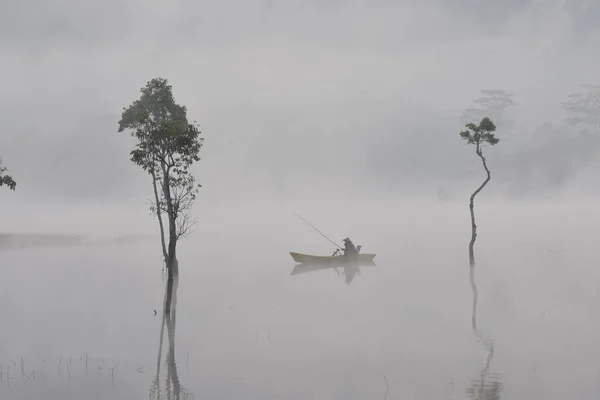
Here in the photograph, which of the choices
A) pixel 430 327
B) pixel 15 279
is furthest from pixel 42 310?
pixel 430 327

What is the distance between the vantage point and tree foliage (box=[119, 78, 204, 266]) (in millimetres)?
33281

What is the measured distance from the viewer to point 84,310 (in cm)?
3772

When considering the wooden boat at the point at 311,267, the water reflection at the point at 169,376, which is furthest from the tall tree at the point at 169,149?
the wooden boat at the point at 311,267

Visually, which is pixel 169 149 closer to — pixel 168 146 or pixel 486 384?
pixel 168 146

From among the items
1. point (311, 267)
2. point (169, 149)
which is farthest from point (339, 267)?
point (169, 149)

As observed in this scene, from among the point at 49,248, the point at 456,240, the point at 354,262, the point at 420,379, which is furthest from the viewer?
the point at 456,240

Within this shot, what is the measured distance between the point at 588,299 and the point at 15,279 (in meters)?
38.4

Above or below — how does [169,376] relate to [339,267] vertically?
below

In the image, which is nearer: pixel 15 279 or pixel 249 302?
pixel 249 302

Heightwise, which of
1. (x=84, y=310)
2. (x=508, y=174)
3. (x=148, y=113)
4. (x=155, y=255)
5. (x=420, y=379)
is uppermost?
(x=508, y=174)

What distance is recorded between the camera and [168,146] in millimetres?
33875

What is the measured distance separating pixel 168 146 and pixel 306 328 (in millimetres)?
10924

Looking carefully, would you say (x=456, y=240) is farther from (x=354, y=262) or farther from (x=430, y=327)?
(x=430, y=327)

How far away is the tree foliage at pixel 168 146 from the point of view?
3328 centimetres
